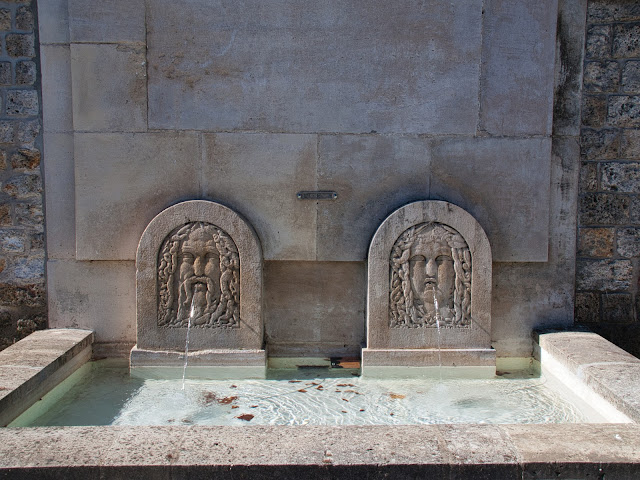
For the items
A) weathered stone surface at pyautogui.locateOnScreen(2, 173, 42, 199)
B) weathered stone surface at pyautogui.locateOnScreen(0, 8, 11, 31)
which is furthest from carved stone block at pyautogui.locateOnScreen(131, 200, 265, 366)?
weathered stone surface at pyautogui.locateOnScreen(0, 8, 11, 31)

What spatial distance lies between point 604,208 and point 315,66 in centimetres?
251

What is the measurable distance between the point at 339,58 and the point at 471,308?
210 centimetres

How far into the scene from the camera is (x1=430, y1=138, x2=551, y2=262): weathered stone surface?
3.99m

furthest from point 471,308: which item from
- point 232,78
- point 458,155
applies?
point 232,78

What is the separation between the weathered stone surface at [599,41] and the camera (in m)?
4.07

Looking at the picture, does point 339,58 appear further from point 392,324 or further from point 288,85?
point 392,324

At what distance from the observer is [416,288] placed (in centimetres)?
388

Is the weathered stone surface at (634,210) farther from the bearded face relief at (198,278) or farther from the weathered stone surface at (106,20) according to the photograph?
the weathered stone surface at (106,20)

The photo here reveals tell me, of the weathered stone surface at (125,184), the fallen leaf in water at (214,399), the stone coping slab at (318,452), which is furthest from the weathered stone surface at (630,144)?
the fallen leaf in water at (214,399)

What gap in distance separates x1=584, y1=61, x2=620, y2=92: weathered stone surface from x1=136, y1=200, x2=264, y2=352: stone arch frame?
285 centimetres

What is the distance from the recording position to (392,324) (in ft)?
12.8

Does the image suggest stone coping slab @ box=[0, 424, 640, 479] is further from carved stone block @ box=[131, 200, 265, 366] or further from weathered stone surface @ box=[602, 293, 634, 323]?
weathered stone surface @ box=[602, 293, 634, 323]

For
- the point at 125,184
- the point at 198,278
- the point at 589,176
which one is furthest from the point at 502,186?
the point at 125,184

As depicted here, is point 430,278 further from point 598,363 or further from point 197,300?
point 197,300
